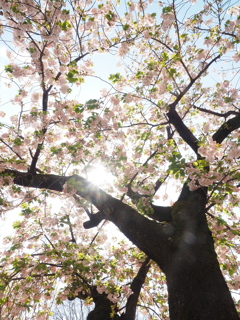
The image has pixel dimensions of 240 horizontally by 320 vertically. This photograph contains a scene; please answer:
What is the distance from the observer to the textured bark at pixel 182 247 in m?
2.45

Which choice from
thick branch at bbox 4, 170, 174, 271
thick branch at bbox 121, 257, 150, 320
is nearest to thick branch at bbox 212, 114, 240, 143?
thick branch at bbox 4, 170, 174, 271

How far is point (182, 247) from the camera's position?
3.09 meters

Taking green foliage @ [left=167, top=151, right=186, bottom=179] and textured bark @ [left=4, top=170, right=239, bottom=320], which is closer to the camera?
textured bark @ [left=4, top=170, right=239, bottom=320]

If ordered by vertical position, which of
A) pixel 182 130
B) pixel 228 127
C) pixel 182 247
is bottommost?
pixel 182 247

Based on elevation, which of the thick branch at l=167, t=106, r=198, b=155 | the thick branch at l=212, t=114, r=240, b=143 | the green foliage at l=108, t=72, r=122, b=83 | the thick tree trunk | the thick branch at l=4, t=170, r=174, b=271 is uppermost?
the green foliage at l=108, t=72, r=122, b=83

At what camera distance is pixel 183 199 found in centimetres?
432

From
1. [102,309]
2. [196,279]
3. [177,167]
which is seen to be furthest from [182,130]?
Result: [102,309]

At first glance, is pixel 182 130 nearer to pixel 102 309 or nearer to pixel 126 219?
pixel 126 219

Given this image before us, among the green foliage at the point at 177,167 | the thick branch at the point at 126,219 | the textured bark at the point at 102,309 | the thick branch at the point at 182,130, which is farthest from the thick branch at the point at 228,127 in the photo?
the textured bark at the point at 102,309

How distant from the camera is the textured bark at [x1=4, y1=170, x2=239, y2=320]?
2447mm

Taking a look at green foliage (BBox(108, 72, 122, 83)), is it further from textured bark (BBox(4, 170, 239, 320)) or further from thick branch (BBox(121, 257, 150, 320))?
thick branch (BBox(121, 257, 150, 320))

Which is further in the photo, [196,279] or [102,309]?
[102,309]

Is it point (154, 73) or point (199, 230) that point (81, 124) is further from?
point (199, 230)

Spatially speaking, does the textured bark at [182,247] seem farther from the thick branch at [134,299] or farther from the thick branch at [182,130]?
the thick branch at [182,130]
